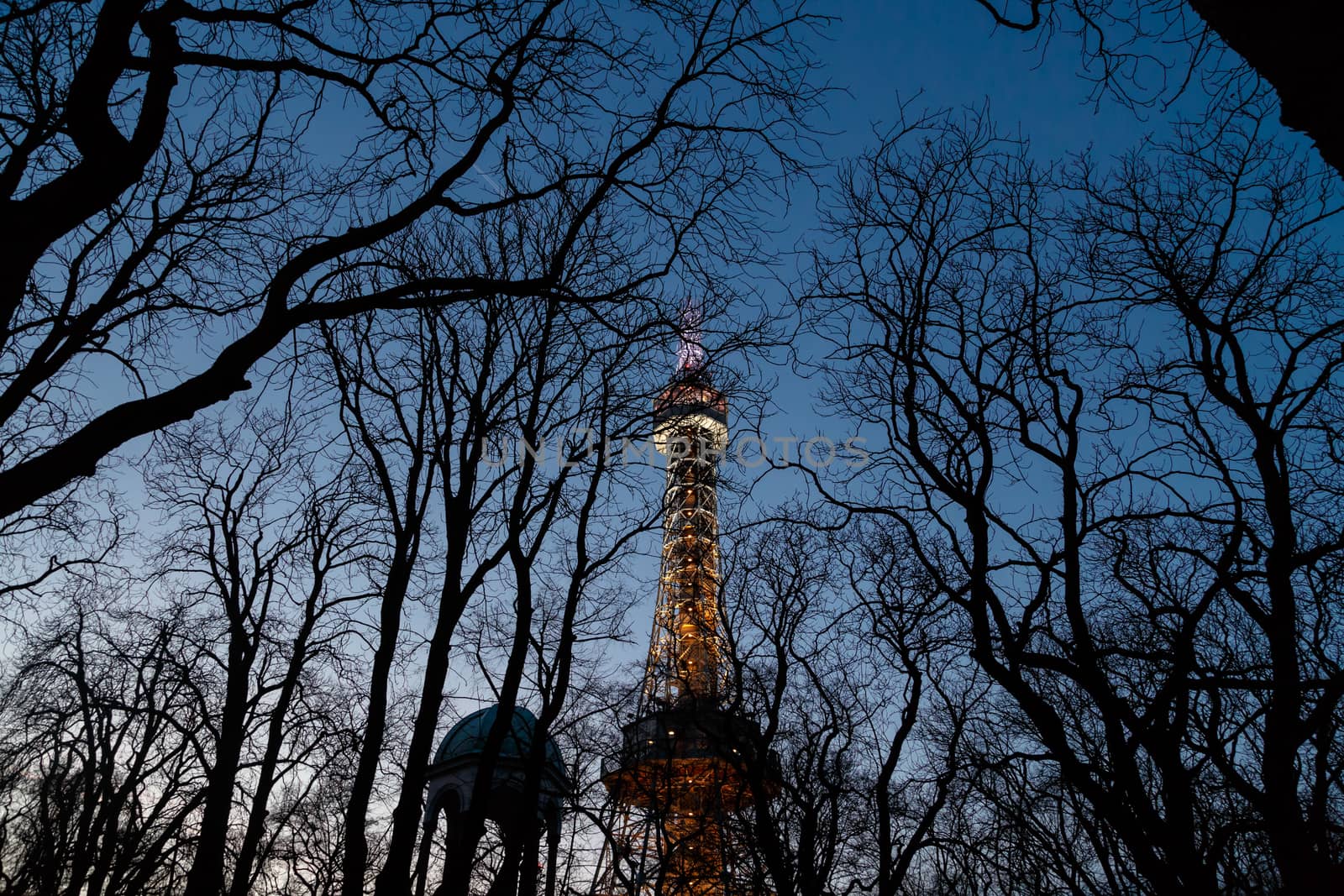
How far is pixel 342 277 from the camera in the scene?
7973 millimetres

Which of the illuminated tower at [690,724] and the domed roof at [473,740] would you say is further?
the domed roof at [473,740]

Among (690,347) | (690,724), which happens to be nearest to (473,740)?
(690,724)

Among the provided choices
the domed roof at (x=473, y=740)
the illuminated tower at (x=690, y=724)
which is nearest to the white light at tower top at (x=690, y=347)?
the illuminated tower at (x=690, y=724)

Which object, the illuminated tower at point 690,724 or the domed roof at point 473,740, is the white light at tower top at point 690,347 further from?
the domed roof at point 473,740

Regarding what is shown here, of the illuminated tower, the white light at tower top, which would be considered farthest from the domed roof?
the white light at tower top

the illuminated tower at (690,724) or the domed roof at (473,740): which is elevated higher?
the domed roof at (473,740)

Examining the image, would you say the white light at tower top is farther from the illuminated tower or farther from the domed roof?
the domed roof

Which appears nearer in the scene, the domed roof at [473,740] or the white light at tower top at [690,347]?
the white light at tower top at [690,347]

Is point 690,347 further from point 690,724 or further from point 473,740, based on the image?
point 473,740

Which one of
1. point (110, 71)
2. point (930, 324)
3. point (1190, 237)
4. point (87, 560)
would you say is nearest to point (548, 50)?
point (110, 71)

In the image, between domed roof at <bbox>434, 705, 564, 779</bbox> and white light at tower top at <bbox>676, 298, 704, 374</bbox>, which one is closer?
white light at tower top at <bbox>676, 298, 704, 374</bbox>

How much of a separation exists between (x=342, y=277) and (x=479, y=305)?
1197 mm

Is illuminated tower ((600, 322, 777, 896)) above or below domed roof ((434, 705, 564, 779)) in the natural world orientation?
below

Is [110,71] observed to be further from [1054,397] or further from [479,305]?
[1054,397]
